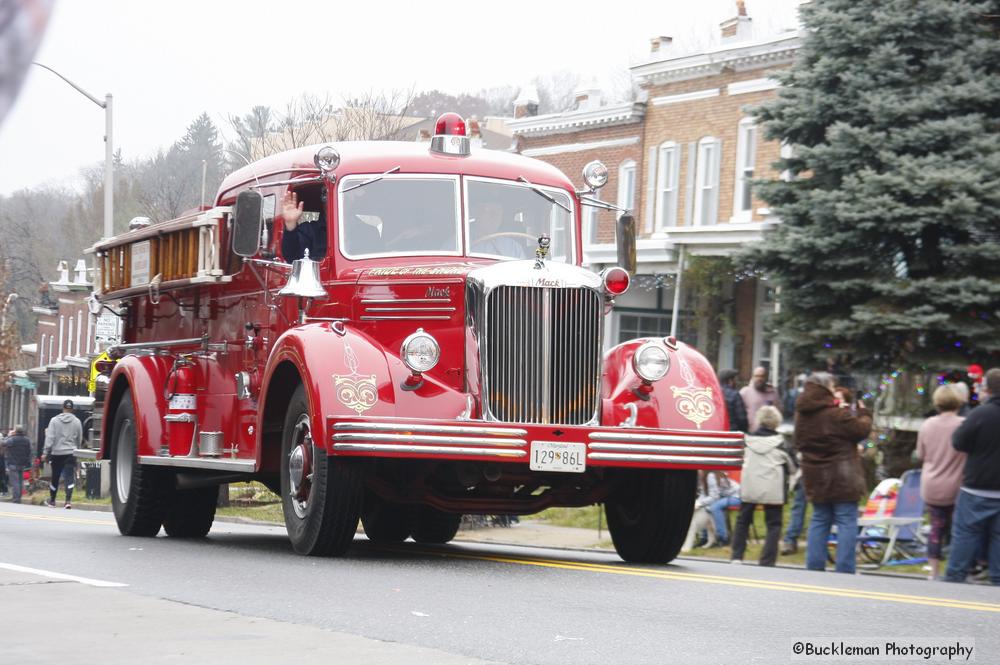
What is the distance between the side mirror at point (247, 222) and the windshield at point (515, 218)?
1529 mm

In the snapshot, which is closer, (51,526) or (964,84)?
(51,526)

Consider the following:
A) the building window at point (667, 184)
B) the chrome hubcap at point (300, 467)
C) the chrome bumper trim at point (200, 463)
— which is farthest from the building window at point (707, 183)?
the chrome hubcap at point (300, 467)

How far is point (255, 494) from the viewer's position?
2925cm

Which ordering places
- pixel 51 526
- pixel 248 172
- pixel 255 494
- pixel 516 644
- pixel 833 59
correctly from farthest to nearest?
pixel 255 494
pixel 833 59
pixel 51 526
pixel 248 172
pixel 516 644

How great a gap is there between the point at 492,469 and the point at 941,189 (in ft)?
38.8

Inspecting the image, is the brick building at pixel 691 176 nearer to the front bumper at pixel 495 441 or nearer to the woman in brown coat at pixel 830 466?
the woman in brown coat at pixel 830 466

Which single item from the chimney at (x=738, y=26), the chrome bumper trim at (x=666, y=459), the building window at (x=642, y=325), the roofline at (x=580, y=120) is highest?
the chimney at (x=738, y=26)

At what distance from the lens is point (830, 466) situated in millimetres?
12805

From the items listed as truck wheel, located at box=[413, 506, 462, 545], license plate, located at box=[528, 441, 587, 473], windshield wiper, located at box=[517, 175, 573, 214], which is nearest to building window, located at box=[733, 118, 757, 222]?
truck wheel, located at box=[413, 506, 462, 545]

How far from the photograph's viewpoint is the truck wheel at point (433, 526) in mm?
13164

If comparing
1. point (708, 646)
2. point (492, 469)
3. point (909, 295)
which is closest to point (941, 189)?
point (909, 295)

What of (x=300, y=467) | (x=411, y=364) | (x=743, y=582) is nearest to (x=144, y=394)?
(x=300, y=467)

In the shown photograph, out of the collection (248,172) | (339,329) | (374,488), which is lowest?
(374,488)

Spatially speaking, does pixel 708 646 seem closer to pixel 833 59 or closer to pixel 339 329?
pixel 339 329
